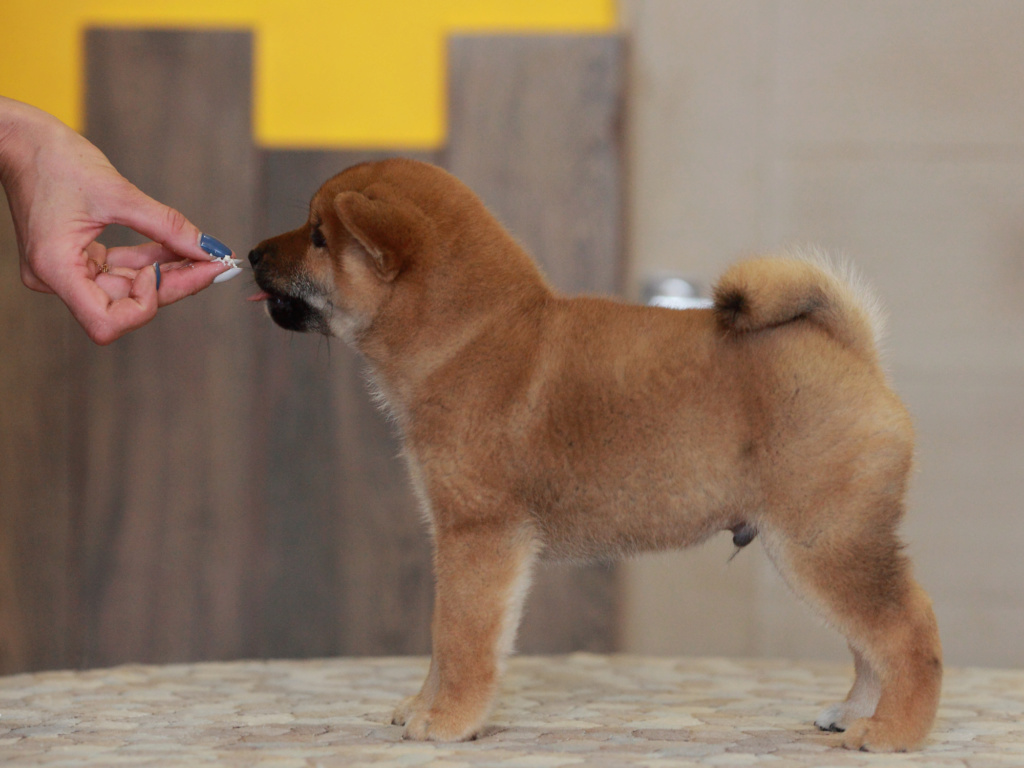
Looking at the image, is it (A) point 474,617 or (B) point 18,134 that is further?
(B) point 18,134

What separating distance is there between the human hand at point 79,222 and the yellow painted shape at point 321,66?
1.38 m

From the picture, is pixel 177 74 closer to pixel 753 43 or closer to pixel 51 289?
pixel 51 289

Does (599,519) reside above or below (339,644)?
above

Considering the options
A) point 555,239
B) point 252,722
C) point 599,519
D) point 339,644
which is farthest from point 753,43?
point 252,722

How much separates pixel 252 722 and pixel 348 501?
1521 millimetres

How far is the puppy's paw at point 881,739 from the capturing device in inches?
80.0

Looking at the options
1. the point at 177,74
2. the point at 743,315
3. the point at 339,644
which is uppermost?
the point at 177,74

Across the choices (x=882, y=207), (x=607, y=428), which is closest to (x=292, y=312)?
(x=607, y=428)

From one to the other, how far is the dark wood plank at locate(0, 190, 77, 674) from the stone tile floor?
96cm

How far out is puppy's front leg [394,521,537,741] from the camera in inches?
83.5

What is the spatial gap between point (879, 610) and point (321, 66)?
278 centimetres

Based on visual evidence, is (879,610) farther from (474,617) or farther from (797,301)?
(474,617)

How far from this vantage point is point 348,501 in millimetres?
3744

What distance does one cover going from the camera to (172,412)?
3748 mm
